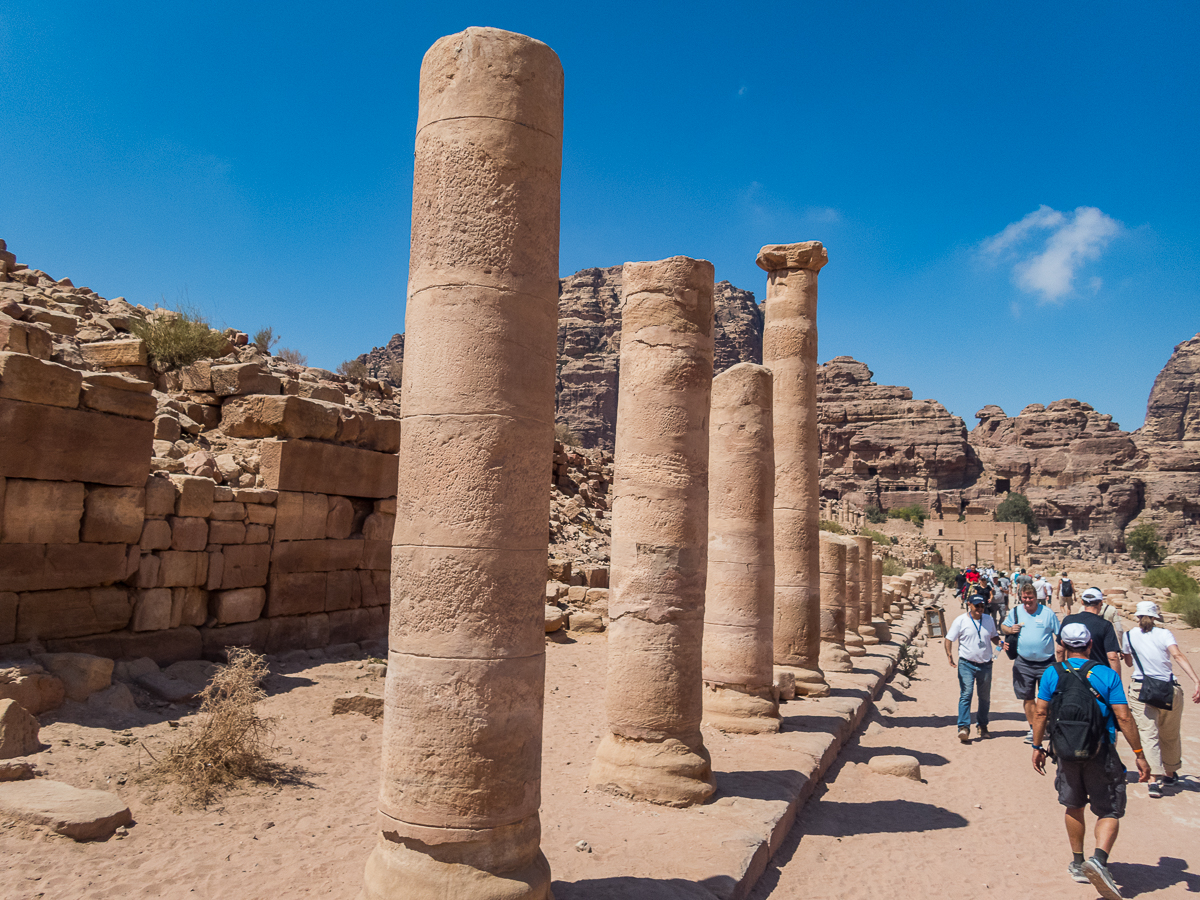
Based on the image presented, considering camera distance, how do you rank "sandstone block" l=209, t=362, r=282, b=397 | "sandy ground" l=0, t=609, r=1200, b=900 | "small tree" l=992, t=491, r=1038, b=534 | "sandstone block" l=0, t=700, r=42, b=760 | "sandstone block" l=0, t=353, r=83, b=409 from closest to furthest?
1. "sandy ground" l=0, t=609, r=1200, b=900
2. "sandstone block" l=0, t=700, r=42, b=760
3. "sandstone block" l=0, t=353, r=83, b=409
4. "sandstone block" l=209, t=362, r=282, b=397
5. "small tree" l=992, t=491, r=1038, b=534

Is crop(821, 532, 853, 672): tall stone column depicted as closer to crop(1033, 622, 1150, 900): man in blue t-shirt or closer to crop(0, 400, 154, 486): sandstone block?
crop(1033, 622, 1150, 900): man in blue t-shirt

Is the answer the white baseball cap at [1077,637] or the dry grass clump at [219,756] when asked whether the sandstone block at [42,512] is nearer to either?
the dry grass clump at [219,756]

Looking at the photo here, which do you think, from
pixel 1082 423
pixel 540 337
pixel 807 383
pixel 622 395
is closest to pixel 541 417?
pixel 540 337

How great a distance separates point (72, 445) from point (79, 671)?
2.29 m

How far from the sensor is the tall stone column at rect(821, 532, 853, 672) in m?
12.9

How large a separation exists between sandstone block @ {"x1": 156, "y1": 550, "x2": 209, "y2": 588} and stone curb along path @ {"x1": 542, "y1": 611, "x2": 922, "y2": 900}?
4.45 metres

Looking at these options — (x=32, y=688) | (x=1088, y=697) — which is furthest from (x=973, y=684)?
(x=32, y=688)

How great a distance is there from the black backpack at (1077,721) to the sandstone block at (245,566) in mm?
8838

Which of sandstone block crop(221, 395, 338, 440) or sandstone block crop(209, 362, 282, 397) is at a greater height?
sandstone block crop(209, 362, 282, 397)

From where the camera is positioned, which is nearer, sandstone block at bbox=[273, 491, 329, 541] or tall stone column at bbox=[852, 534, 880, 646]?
sandstone block at bbox=[273, 491, 329, 541]

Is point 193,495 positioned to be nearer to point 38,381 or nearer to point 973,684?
point 38,381

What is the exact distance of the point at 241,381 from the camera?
11.6 meters

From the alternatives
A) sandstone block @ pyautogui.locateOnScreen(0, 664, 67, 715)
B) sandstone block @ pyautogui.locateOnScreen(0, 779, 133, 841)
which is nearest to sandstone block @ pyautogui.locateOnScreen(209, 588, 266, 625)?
sandstone block @ pyautogui.locateOnScreen(0, 664, 67, 715)

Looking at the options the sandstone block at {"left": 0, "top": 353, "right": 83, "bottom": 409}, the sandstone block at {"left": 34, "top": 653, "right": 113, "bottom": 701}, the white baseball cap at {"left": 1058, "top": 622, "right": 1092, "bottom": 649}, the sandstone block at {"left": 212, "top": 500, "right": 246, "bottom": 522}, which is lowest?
the sandstone block at {"left": 34, "top": 653, "right": 113, "bottom": 701}
